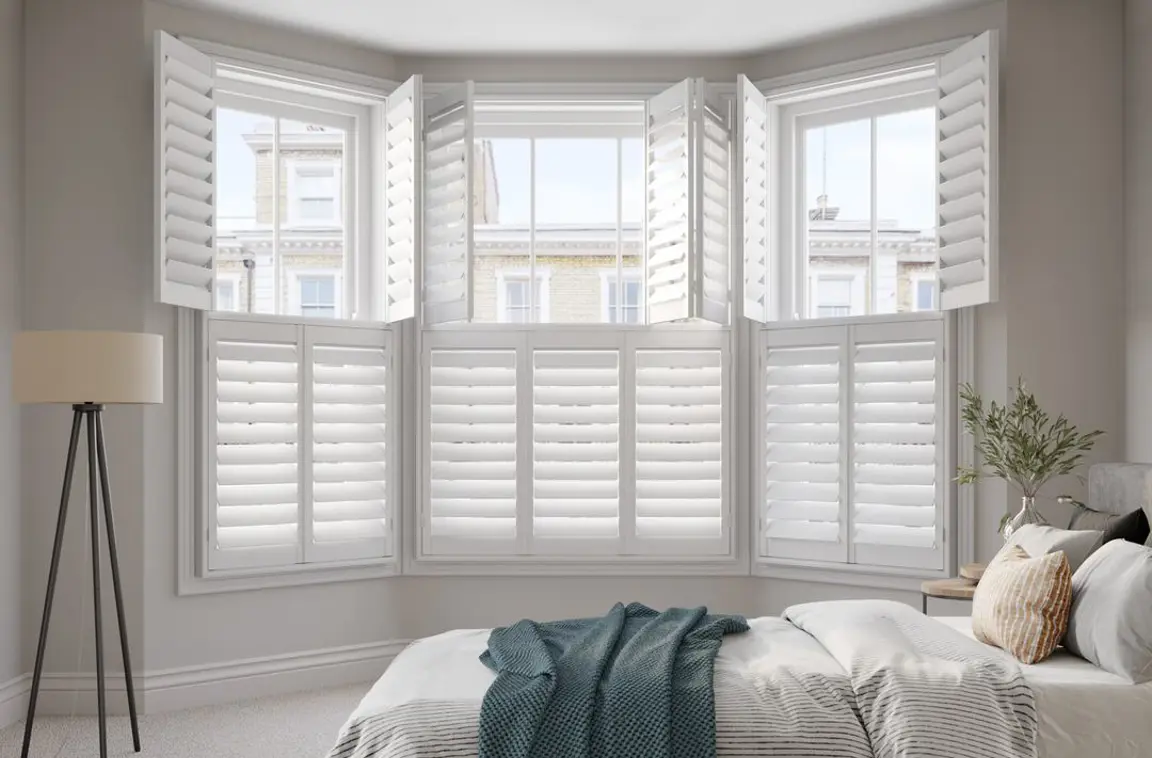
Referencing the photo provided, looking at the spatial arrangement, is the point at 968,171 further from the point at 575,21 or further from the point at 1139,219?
the point at 575,21

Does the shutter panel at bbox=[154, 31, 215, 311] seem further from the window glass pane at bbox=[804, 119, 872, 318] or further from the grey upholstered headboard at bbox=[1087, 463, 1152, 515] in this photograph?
the grey upholstered headboard at bbox=[1087, 463, 1152, 515]

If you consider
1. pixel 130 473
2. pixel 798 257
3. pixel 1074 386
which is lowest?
pixel 130 473

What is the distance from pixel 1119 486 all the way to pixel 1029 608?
108cm

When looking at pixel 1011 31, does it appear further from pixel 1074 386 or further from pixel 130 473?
pixel 130 473

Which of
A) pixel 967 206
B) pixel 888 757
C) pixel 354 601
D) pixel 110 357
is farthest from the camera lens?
pixel 354 601

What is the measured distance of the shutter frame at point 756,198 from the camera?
4707 millimetres

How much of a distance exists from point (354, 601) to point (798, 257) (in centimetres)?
253

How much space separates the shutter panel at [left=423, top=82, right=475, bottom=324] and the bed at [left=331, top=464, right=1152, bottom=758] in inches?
81.9

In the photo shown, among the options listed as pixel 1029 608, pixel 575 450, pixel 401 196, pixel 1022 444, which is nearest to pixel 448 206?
pixel 401 196

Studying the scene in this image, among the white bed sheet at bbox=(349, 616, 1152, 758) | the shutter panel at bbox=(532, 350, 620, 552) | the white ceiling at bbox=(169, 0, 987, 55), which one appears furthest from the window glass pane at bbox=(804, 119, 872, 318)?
the white bed sheet at bbox=(349, 616, 1152, 758)

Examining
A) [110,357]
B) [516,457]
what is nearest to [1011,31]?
[516,457]

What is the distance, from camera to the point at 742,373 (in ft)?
16.1

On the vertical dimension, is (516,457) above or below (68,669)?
above

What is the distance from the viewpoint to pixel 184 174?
13.9ft
